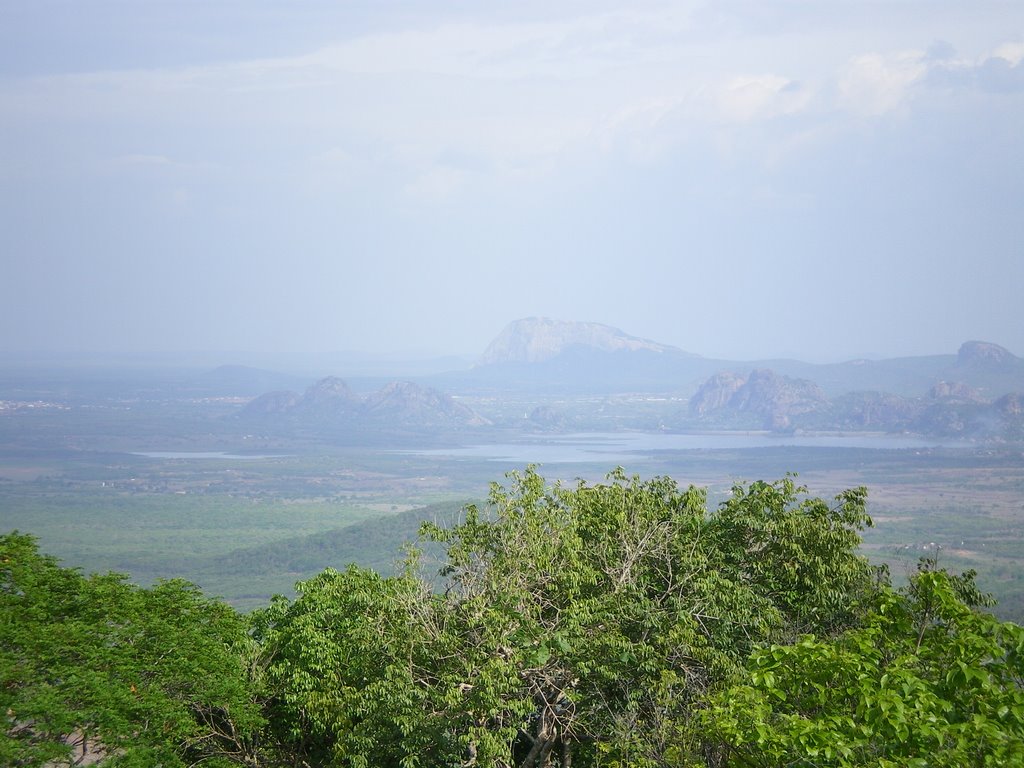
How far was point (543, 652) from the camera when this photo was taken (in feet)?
46.0

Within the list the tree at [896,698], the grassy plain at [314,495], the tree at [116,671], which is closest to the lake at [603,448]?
the grassy plain at [314,495]

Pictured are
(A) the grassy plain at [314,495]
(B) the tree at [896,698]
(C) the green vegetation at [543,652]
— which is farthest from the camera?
(A) the grassy plain at [314,495]

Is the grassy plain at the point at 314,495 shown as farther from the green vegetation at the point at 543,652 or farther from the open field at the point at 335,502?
the green vegetation at the point at 543,652

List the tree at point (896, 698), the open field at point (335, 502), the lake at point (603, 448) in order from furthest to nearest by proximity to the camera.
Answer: the lake at point (603, 448) < the open field at point (335, 502) < the tree at point (896, 698)

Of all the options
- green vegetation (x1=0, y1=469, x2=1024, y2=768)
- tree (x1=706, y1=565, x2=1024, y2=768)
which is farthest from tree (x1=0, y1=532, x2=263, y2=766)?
tree (x1=706, y1=565, x2=1024, y2=768)

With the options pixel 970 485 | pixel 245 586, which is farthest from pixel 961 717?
pixel 970 485

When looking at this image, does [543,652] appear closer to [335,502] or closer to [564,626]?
[564,626]

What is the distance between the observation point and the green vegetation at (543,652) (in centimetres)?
972

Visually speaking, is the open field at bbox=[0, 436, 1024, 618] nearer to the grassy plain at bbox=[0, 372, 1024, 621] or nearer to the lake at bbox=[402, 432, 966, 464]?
the grassy plain at bbox=[0, 372, 1024, 621]

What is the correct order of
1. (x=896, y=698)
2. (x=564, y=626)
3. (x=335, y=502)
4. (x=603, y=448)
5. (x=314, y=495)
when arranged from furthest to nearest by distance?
(x=603, y=448) → (x=314, y=495) → (x=335, y=502) → (x=564, y=626) → (x=896, y=698)

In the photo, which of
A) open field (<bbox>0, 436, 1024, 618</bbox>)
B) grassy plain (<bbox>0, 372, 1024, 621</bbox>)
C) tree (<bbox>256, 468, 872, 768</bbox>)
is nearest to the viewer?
tree (<bbox>256, 468, 872, 768</bbox>)

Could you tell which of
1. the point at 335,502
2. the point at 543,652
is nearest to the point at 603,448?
the point at 335,502

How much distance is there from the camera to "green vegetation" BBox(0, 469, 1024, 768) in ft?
31.9

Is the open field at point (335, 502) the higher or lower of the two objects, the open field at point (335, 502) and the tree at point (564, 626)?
the lower
